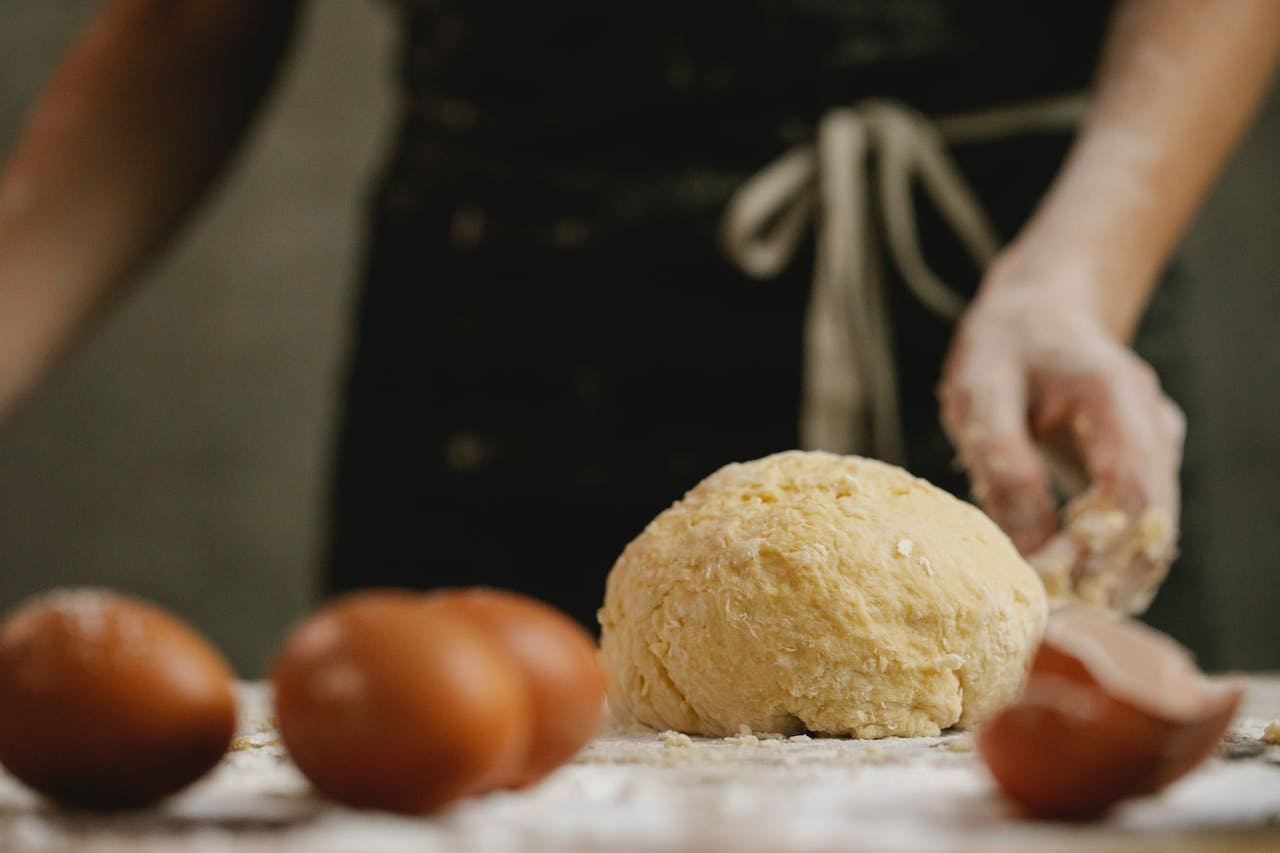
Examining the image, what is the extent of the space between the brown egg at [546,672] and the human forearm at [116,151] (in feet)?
2.70

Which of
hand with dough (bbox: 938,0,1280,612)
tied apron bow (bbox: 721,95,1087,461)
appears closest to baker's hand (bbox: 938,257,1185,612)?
hand with dough (bbox: 938,0,1280,612)

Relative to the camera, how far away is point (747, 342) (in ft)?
4.31

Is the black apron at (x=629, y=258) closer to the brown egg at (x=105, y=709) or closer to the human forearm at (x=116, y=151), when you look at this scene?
the human forearm at (x=116, y=151)

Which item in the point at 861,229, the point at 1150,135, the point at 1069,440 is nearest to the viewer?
the point at 1069,440

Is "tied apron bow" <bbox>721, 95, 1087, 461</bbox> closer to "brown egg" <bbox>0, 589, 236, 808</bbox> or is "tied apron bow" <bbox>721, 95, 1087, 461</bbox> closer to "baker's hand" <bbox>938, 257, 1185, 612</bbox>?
"baker's hand" <bbox>938, 257, 1185, 612</bbox>

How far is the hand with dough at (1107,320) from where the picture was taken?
977 mm

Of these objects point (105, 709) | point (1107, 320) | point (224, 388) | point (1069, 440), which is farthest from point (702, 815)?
point (224, 388)

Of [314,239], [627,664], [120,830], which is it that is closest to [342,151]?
[314,239]

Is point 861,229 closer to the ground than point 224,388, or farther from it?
farther from it

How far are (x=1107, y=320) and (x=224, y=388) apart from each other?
7.49ft

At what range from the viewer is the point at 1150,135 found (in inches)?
45.8

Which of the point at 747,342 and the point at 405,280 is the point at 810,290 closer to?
the point at 747,342

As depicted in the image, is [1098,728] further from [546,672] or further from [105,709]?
[105,709]

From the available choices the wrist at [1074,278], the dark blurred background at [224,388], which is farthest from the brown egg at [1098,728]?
the dark blurred background at [224,388]
